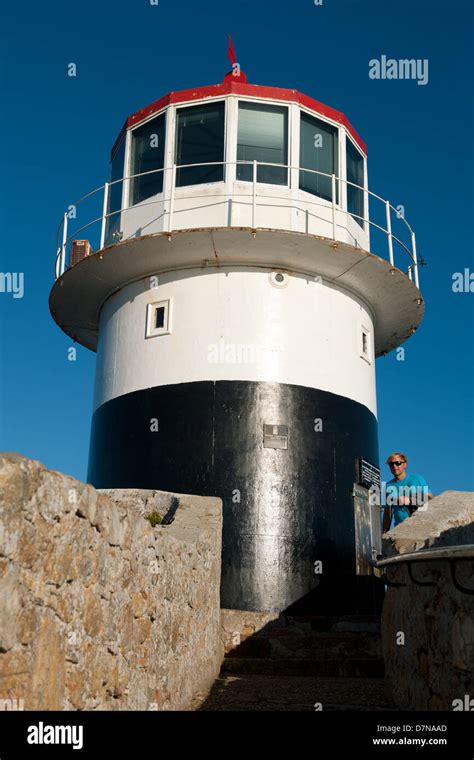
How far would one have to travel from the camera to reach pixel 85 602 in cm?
462

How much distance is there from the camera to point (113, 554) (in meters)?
5.16

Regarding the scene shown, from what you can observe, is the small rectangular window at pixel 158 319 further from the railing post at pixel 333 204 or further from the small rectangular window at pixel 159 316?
the railing post at pixel 333 204

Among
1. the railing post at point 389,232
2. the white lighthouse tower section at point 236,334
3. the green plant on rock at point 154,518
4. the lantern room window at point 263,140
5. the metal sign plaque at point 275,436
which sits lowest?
the green plant on rock at point 154,518

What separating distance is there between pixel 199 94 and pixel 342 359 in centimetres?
507

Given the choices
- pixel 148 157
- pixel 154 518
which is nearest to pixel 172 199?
pixel 148 157

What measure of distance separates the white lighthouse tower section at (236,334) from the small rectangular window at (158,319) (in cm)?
2

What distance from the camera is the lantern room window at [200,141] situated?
12898mm

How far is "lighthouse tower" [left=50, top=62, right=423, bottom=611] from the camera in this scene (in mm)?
11570

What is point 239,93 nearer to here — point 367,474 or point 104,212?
point 104,212

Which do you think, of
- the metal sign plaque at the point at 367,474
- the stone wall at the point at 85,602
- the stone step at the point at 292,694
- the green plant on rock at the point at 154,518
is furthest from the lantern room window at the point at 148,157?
the stone step at the point at 292,694

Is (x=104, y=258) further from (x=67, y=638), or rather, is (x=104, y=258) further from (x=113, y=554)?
(x=67, y=638)

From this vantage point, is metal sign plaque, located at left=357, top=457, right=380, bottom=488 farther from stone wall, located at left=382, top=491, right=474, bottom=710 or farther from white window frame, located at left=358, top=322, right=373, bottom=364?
stone wall, located at left=382, top=491, right=474, bottom=710

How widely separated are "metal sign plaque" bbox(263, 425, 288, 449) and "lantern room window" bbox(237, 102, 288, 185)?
162 inches

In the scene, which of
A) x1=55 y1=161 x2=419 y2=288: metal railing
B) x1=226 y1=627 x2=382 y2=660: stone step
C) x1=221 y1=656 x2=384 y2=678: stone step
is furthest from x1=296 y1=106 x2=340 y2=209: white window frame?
x1=221 y1=656 x2=384 y2=678: stone step
